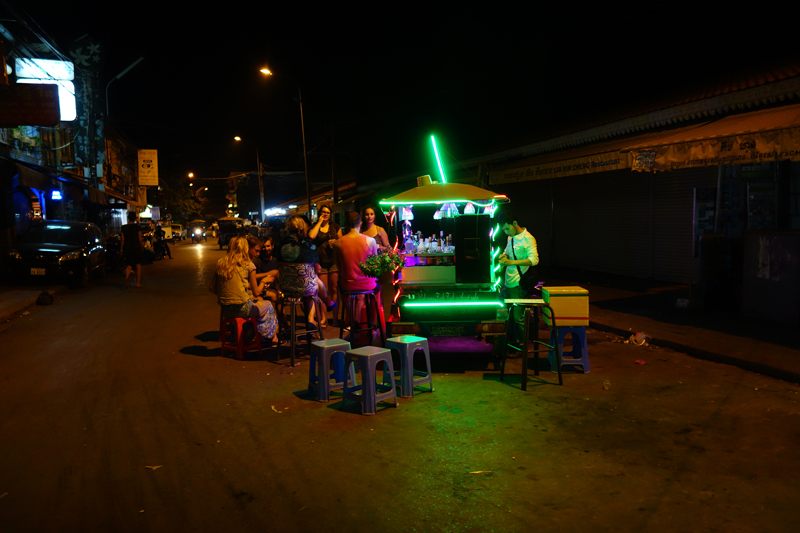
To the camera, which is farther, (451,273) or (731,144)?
(731,144)

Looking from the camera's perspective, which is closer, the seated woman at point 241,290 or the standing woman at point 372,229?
the seated woman at point 241,290

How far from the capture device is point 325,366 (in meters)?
6.18

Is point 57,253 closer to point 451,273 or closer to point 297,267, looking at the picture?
point 297,267

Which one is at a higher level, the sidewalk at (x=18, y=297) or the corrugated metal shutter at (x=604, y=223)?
the corrugated metal shutter at (x=604, y=223)

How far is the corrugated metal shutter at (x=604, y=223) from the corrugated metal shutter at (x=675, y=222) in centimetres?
34

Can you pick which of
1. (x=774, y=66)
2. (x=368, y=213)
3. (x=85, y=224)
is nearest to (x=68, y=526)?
(x=368, y=213)

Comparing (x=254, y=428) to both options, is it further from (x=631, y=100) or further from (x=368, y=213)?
(x=631, y=100)

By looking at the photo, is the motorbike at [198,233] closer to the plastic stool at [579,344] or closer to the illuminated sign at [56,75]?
the illuminated sign at [56,75]

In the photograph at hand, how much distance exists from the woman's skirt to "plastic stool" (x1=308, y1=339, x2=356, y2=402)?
1.80 m

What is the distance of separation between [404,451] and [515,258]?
4.43 meters

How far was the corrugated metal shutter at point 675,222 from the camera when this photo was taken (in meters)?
13.1

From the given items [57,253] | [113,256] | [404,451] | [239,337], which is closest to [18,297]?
[57,253]

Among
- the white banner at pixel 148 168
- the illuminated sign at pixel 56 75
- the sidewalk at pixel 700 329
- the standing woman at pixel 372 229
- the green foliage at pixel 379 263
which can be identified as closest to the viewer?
the sidewalk at pixel 700 329

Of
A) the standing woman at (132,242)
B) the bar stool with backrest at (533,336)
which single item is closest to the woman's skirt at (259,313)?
the bar stool with backrest at (533,336)
